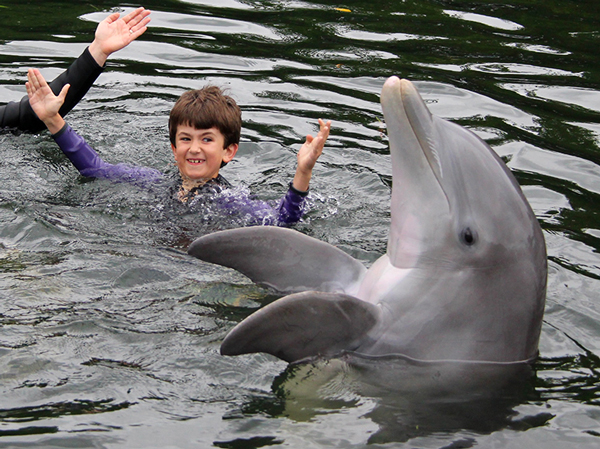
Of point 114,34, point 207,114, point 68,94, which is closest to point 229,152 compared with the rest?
point 207,114

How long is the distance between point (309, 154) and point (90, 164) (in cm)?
190

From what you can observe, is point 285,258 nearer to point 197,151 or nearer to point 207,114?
point 197,151

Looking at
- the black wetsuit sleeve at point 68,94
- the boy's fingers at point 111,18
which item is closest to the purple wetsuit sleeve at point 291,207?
the black wetsuit sleeve at point 68,94

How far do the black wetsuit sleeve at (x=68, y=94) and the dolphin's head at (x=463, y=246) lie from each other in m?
3.21

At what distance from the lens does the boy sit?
5.58 m

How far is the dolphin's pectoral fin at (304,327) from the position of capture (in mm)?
3381

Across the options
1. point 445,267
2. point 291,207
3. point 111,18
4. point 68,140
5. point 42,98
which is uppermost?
point 111,18

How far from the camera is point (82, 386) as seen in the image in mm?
3445

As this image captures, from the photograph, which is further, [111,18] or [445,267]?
[111,18]

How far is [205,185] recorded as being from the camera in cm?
567

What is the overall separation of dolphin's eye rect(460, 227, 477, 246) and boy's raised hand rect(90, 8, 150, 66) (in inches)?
132

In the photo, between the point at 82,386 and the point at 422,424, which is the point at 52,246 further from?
the point at 422,424

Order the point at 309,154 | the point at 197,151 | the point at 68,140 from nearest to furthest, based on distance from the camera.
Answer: the point at 309,154 → the point at 197,151 → the point at 68,140

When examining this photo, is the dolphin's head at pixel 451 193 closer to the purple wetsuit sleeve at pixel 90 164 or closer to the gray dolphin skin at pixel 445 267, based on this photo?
the gray dolphin skin at pixel 445 267
